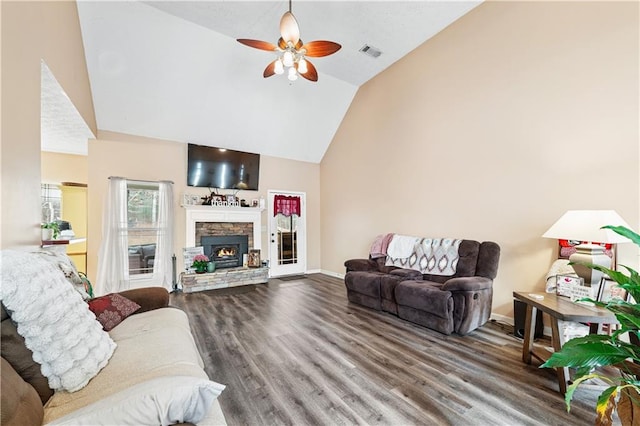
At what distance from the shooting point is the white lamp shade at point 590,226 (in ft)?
6.58

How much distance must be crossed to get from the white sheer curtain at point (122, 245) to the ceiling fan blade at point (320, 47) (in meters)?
3.61

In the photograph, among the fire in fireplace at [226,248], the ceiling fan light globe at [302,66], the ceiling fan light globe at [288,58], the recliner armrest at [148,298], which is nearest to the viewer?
the recliner armrest at [148,298]

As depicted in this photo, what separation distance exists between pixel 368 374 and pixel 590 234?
2.13m

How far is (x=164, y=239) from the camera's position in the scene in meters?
4.86

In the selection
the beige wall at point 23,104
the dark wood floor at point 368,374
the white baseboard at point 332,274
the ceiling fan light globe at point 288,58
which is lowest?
the white baseboard at point 332,274

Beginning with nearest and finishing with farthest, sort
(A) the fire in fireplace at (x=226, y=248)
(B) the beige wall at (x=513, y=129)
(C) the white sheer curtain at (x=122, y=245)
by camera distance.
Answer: (B) the beige wall at (x=513, y=129) → (C) the white sheer curtain at (x=122, y=245) → (A) the fire in fireplace at (x=226, y=248)

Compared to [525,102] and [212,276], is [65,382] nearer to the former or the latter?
[212,276]

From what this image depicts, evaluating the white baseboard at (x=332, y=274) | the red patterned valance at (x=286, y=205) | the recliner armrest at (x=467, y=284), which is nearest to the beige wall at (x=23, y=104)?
the recliner armrest at (x=467, y=284)

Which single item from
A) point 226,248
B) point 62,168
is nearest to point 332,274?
point 226,248

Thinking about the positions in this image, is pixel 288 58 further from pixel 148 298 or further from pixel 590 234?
pixel 590 234

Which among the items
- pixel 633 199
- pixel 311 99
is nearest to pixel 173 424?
pixel 633 199

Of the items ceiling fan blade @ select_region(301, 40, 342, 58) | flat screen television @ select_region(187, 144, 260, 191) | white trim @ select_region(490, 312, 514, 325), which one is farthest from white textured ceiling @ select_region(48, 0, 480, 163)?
white trim @ select_region(490, 312, 514, 325)

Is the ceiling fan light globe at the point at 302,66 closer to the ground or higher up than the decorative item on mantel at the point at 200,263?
higher up

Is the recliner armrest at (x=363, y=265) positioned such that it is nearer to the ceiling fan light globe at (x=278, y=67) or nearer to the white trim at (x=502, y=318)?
the white trim at (x=502, y=318)
